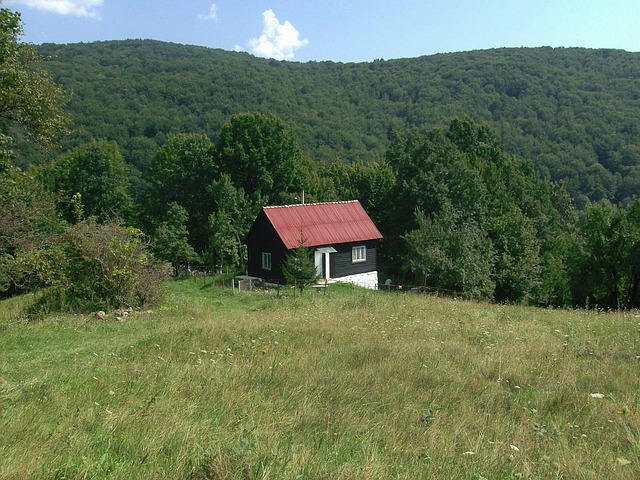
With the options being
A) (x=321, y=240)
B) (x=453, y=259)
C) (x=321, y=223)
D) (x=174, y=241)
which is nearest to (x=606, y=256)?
(x=453, y=259)

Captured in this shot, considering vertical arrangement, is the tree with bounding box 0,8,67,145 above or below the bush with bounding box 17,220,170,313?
above

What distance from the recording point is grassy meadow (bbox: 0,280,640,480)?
16.3 ft

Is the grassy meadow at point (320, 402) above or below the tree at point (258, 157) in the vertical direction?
below

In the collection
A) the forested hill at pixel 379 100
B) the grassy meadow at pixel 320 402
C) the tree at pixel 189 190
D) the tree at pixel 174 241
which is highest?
the forested hill at pixel 379 100

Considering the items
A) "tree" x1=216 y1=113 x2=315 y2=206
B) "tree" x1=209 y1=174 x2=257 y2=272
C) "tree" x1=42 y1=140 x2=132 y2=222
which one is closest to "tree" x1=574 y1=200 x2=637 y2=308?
"tree" x1=216 y1=113 x2=315 y2=206

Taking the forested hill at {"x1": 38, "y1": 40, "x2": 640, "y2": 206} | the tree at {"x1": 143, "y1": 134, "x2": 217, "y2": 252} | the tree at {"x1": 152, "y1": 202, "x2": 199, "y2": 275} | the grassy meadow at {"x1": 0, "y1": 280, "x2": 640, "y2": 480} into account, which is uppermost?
the forested hill at {"x1": 38, "y1": 40, "x2": 640, "y2": 206}

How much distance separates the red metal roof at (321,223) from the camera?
106 ft

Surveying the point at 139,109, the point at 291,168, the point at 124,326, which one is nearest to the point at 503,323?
the point at 124,326

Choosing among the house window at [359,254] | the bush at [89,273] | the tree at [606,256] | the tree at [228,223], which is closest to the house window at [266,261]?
the tree at [228,223]

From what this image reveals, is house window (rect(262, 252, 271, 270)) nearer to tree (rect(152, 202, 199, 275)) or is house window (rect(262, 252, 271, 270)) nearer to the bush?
tree (rect(152, 202, 199, 275))

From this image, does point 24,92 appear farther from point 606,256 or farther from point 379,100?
point 379,100

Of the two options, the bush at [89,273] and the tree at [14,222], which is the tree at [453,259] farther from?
the tree at [14,222]

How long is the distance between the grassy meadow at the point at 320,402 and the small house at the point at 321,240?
1861cm

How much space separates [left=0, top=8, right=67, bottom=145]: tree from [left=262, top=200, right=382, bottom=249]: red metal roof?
15153 mm
